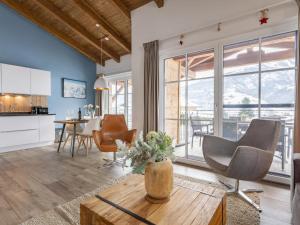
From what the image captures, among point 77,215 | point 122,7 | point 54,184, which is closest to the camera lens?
point 77,215

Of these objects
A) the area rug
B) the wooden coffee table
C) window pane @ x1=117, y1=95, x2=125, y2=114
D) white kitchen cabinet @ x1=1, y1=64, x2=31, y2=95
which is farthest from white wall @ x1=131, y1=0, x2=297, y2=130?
white kitchen cabinet @ x1=1, y1=64, x2=31, y2=95

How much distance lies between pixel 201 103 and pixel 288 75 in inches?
51.1

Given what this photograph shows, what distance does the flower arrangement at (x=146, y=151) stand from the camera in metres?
1.18

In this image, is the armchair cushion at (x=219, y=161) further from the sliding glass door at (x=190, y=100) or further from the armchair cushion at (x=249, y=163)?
the sliding glass door at (x=190, y=100)

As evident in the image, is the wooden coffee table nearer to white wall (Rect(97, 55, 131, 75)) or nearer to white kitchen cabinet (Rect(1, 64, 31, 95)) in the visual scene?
white kitchen cabinet (Rect(1, 64, 31, 95))

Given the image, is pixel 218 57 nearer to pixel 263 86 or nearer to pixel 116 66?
pixel 263 86

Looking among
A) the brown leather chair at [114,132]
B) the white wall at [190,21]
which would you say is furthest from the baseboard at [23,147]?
the white wall at [190,21]

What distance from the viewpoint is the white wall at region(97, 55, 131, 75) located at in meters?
5.68

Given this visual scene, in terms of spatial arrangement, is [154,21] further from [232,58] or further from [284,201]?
[284,201]

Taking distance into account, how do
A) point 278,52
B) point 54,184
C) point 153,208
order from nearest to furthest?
1. point 153,208
2. point 54,184
3. point 278,52

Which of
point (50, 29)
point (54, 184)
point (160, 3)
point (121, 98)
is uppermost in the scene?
point (50, 29)

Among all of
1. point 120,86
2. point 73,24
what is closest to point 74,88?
point 120,86

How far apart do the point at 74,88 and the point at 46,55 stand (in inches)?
51.1

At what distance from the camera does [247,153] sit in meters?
1.77
